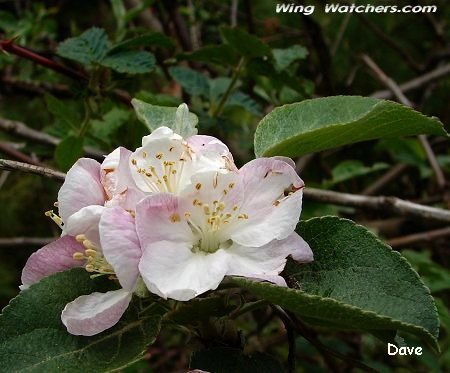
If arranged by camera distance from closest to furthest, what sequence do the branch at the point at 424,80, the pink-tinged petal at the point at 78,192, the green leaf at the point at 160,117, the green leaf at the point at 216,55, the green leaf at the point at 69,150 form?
the pink-tinged petal at the point at 78,192 < the green leaf at the point at 160,117 < the green leaf at the point at 69,150 < the green leaf at the point at 216,55 < the branch at the point at 424,80

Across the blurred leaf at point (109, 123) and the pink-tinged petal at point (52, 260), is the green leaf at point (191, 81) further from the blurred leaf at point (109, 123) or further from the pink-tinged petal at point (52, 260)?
the pink-tinged petal at point (52, 260)

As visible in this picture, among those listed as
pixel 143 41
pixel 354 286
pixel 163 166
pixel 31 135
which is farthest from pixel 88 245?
pixel 31 135

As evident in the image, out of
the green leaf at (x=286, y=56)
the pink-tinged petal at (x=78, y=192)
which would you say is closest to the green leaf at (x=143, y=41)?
the green leaf at (x=286, y=56)

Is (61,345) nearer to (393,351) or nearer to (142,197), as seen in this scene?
(142,197)

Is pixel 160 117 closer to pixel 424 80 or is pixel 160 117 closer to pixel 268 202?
pixel 268 202

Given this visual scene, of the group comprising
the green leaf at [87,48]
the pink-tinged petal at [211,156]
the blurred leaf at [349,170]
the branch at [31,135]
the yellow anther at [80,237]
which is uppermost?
the pink-tinged petal at [211,156]

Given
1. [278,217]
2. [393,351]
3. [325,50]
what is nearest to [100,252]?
[278,217]

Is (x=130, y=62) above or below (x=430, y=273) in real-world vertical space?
above
